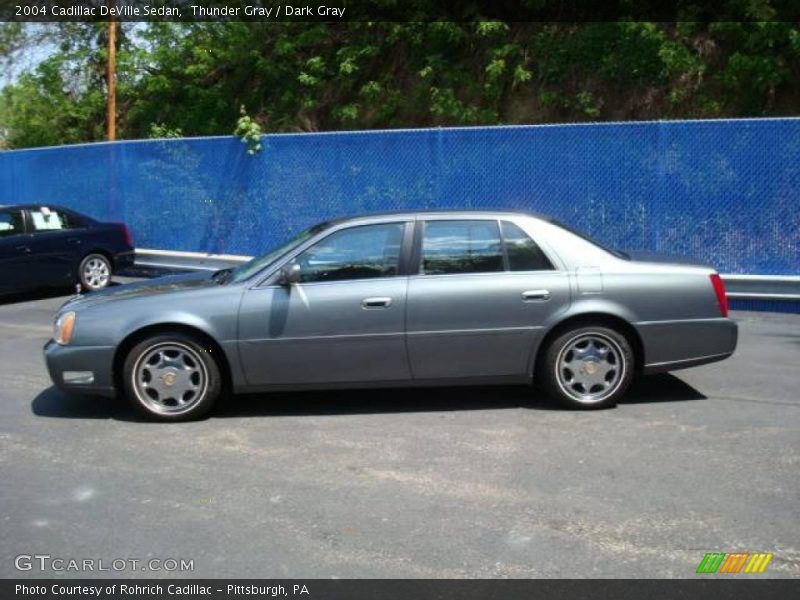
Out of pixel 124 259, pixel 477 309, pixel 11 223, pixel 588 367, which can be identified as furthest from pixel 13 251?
pixel 588 367

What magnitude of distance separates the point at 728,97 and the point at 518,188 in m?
4.64

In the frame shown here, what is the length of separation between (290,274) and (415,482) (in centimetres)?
186

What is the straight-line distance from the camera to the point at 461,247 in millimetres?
6477

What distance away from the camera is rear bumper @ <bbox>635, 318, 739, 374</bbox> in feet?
20.8

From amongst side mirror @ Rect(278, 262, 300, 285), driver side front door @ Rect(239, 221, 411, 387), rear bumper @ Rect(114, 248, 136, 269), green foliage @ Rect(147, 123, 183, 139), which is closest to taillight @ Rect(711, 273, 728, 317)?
driver side front door @ Rect(239, 221, 411, 387)

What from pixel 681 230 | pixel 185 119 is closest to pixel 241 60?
pixel 185 119

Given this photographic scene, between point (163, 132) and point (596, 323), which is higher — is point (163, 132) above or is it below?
above

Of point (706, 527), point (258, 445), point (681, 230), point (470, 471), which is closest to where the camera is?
point (706, 527)

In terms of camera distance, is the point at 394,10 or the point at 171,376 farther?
the point at 394,10

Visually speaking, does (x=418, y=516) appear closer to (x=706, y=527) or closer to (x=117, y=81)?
(x=706, y=527)

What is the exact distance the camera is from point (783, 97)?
13.3 meters

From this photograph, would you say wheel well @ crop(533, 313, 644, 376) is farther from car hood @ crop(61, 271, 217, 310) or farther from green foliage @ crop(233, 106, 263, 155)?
green foliage @ crop(233, 106, 263, 155)

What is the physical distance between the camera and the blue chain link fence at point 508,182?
9859 millimetres
